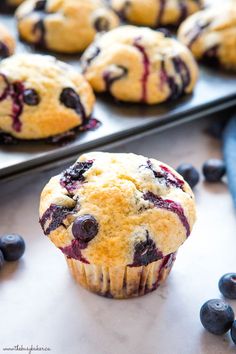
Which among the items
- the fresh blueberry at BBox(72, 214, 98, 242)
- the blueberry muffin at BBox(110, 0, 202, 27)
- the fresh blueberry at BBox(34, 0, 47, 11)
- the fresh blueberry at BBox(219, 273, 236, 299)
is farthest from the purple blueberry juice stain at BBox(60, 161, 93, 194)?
the blueberry muffin at BBox(110, 0, 202, 27)

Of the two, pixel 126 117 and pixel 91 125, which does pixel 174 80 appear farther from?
pixel 91 125

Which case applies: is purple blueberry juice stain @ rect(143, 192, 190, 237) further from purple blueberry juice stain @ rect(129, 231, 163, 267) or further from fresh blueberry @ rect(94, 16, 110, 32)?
fresh blueberry @ rect(94, 16, 110, 32)

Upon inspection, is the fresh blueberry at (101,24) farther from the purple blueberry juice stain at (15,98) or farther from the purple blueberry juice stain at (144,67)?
the purple blueberry juice stain at (15,98)

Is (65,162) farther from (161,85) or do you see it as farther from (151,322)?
(151,322)

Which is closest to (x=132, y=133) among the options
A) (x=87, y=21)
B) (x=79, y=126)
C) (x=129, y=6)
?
(x=79, y=126)

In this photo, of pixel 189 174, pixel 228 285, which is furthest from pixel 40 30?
pixel 228 285
